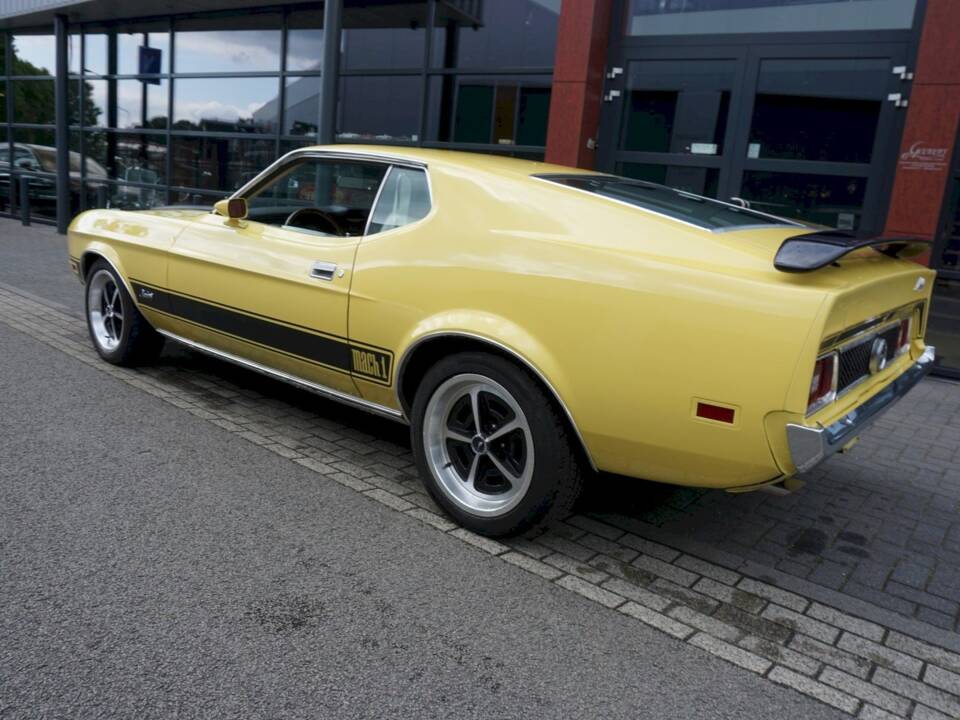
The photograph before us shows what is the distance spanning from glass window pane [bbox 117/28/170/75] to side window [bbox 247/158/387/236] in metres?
11.1

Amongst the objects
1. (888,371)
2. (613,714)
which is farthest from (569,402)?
(888,371)

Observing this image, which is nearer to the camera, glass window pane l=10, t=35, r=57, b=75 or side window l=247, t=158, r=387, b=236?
side window l=247, t=158, r=387, b=236

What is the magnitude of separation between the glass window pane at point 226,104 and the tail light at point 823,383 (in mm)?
11297

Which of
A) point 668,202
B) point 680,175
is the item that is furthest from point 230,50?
point 668,202

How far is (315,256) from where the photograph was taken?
4.01 m

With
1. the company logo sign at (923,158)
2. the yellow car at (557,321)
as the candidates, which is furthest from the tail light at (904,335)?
the company logo sign at (923,158)

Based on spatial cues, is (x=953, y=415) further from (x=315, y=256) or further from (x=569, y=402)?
(x=315, y=256)

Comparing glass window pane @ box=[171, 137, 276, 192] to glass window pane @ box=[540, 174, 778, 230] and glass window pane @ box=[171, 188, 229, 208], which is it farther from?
glass window pane @ box=[540, 174, 778, 230]

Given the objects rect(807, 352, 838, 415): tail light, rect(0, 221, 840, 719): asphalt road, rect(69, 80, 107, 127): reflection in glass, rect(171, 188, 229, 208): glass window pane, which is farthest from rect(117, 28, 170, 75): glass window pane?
rect(807, 352, 838, 415): tail light

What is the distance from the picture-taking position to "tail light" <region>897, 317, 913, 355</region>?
3.69 metres

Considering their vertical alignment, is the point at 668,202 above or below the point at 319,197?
above

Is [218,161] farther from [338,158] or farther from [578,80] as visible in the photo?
[338,158]

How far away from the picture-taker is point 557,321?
310cm

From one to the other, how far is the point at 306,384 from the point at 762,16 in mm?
6183
